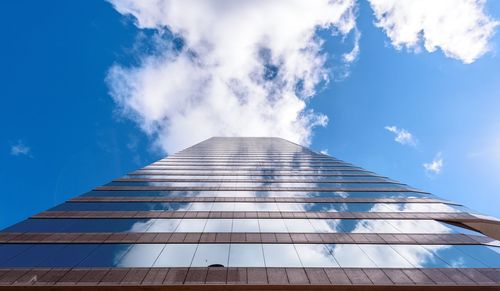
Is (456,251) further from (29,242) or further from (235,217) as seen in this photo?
(29,242)

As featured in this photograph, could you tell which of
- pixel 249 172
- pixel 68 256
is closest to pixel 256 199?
pixel 249 172

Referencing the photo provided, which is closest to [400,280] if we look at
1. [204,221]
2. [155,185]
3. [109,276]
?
[204,221]

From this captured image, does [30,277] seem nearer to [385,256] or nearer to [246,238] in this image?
[246,238]

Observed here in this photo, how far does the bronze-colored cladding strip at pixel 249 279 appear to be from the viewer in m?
13.0

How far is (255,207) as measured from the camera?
2317 centimetres

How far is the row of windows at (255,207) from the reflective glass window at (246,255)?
5910 millimetres

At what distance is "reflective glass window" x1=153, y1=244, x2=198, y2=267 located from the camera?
15.0m

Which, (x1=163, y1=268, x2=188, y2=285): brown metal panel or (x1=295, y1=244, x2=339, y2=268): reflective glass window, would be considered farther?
(x1=295, y1=244, x2=339, y2=268): reflective glass window

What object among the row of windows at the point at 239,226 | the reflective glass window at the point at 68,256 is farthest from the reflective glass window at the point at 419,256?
the reflective glass window at the point at 68,256

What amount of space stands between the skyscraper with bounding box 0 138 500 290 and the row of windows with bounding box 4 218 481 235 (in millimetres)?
70

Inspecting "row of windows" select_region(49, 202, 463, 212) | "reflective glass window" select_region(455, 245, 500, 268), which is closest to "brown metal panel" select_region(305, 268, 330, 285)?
"row of windows" select_region(49, 202, 463, 212)

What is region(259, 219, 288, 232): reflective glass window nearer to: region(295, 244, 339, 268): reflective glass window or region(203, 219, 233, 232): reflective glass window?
region(203, 219, 233, 232): reflective glass window

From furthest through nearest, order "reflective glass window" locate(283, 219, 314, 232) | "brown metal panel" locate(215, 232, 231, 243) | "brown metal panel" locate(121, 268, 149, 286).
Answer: "reflective glass window" locate(283, 219, 314, 232), "brown metal panel" locate(215, 232, 231, 243), "brown metal panel" locate(121, 268, 149, 286)

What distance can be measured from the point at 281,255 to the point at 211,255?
3804 millimetres
